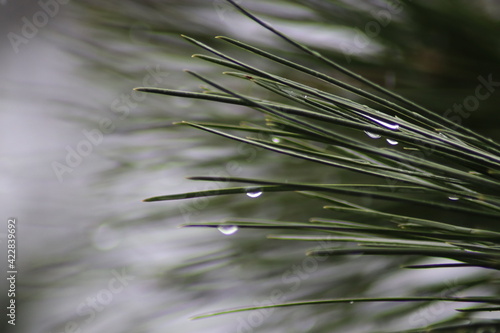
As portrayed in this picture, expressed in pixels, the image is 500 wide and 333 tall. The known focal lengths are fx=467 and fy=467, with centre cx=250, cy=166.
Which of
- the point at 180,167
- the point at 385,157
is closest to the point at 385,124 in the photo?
the point at 385,157

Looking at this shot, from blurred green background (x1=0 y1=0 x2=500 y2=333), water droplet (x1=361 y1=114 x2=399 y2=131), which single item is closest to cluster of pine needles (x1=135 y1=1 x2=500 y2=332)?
water droplet (x1=361 y1=114 x2=399 y2=131)

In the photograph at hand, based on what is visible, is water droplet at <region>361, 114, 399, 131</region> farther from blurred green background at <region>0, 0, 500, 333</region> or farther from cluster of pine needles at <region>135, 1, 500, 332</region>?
blurred green background at <region>0, 0, 500, 333</region>

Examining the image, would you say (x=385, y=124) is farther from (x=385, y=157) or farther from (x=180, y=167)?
(x=180, y=167)

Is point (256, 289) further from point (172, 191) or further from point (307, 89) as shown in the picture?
point (307, 89)

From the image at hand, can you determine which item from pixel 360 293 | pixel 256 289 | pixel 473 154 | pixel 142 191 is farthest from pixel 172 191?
pixel 473 154

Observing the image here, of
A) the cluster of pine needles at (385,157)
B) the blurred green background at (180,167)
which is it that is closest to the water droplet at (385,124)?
the cluster of pine needles at (385,157)

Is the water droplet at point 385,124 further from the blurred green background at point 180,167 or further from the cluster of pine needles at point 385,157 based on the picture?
the blurred green background at point 180,167

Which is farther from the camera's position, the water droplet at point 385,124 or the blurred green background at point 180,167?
the blurred green background at point 180,167

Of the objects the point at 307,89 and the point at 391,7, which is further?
the point at 391,7
